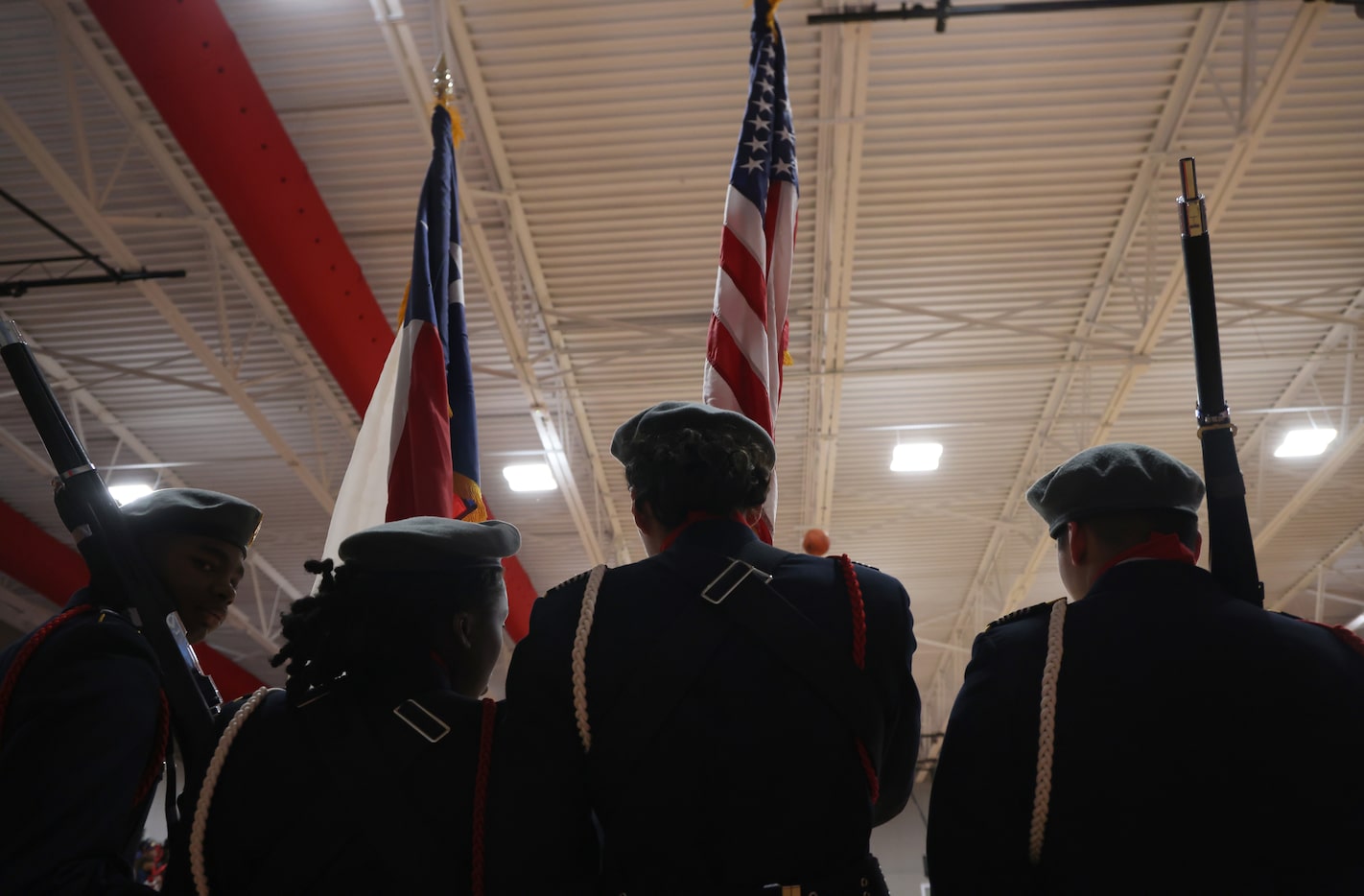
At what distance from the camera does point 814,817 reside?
134cm

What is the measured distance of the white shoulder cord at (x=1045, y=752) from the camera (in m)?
1.41

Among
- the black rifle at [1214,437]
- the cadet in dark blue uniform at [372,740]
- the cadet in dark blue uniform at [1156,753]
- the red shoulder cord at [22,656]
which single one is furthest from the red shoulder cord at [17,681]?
the black rifle at [1214,437]

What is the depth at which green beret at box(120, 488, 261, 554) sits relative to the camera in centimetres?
186

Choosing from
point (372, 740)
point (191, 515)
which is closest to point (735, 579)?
point (372, 740)

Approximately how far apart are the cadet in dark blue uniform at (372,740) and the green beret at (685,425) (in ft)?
0.94

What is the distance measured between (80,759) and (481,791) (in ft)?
1.76

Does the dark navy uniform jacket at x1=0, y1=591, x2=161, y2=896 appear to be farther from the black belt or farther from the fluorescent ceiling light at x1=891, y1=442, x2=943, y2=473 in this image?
the fluorescent ceiling light at x1=891, y1=442, x2=943, y2=473

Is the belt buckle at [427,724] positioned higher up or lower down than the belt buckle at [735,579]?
lower down

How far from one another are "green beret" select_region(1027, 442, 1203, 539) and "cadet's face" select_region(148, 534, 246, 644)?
1.42m

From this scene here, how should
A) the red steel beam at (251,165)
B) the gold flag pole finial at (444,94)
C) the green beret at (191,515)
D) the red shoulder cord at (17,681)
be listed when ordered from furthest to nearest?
the red steel beam at (251,165), the gold flag pole finial at (444,94), the green beret at (191,515), the red shoulder cord at (17,681)

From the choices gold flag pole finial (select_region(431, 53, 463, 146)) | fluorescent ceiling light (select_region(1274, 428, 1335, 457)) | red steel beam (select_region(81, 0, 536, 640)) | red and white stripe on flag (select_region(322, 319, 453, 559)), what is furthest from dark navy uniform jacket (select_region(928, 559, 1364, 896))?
fluorescent ceiling light (select_region(1274, 428, 1335, 457))

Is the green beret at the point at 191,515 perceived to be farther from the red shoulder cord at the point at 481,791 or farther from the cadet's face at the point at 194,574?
the red shoulder cord at the point at 481,791

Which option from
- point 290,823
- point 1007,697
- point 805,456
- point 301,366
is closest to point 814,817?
point 1007,697

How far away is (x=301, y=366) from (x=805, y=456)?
5.22 m
